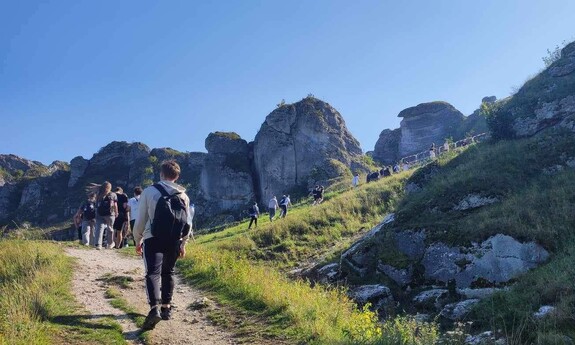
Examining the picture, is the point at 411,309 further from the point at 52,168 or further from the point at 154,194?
the point at 52,168

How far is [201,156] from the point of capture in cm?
8019

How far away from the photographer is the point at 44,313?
636 cm

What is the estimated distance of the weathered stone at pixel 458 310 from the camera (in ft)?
32.7

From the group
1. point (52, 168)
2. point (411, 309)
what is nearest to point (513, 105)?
point (411, 309)

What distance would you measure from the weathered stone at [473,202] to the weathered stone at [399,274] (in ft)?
11.6

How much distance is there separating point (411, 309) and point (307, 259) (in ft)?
27.5

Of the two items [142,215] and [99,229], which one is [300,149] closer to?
[99,229]

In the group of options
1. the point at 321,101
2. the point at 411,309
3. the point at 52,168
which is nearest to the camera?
the point at 411,309

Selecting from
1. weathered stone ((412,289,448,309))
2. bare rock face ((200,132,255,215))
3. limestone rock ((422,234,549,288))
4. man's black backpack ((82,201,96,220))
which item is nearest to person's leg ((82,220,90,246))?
man's black backpack ((82,201,96,220))

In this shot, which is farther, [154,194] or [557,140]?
[557,140]

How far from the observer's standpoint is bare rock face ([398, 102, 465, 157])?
79625 mm

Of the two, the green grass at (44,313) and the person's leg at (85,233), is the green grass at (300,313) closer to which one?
the green grass at (44,313)

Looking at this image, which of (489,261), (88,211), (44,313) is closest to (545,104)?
(489,261)

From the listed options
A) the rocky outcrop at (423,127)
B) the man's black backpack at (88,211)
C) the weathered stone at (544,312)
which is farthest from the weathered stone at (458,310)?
the rocky outcrop at (423,127)
